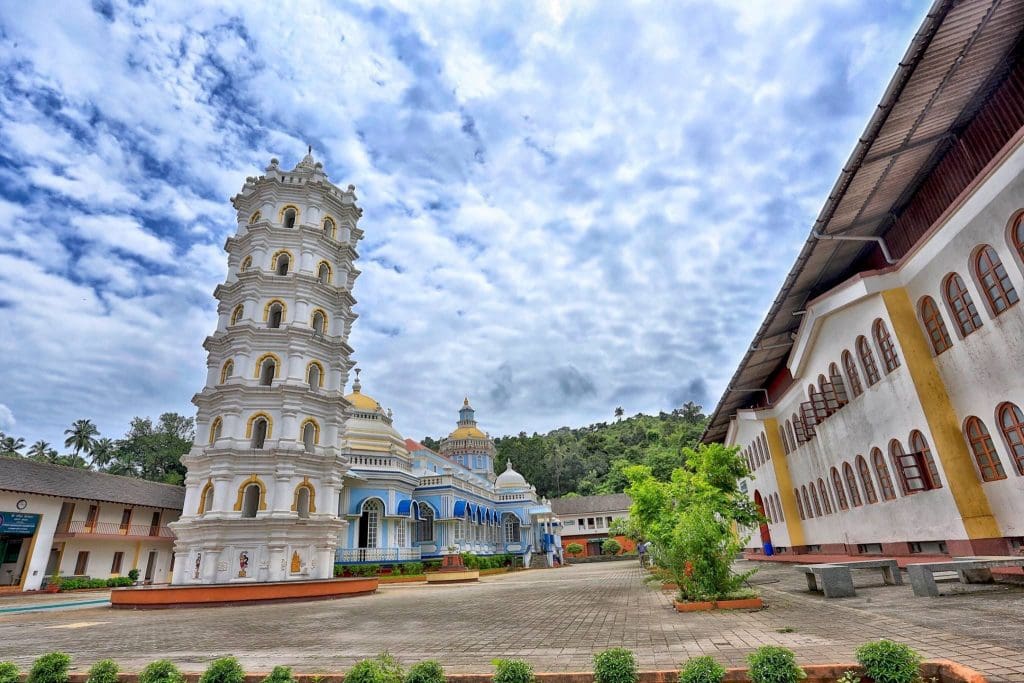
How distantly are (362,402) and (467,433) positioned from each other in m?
21.9

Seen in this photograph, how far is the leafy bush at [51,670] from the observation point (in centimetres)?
597

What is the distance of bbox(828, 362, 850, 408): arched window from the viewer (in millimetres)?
16078

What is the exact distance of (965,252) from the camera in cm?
1047

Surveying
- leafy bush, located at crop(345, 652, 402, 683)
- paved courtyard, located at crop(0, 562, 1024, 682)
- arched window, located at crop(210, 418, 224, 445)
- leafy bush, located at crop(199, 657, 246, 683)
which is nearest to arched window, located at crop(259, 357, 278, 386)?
arched window, located at crop(210, 418, 224, 445)

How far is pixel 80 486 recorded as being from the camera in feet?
108

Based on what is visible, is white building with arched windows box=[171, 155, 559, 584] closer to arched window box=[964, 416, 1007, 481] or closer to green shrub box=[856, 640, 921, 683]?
green shrub box=[856, 640, 921, 683]

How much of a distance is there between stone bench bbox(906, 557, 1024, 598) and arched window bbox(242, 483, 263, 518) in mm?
19648

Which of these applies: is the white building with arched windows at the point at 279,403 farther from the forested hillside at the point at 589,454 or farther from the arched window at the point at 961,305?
the forested hillside at the point at 589,454

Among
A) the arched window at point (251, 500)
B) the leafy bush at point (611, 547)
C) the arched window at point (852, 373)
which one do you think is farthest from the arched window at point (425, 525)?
the arched window at point (852, 373)

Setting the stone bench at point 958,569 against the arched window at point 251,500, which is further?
the arched window at point 251,500

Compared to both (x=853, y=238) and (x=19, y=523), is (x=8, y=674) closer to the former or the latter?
(x=853, y=238)

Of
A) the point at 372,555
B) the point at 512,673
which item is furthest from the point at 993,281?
the point at 372,555

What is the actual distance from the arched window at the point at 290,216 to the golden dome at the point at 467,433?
3729cm

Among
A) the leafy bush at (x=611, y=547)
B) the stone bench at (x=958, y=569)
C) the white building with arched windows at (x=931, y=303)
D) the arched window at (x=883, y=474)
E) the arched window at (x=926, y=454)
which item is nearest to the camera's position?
the stone bench at (x=958, y=569)
